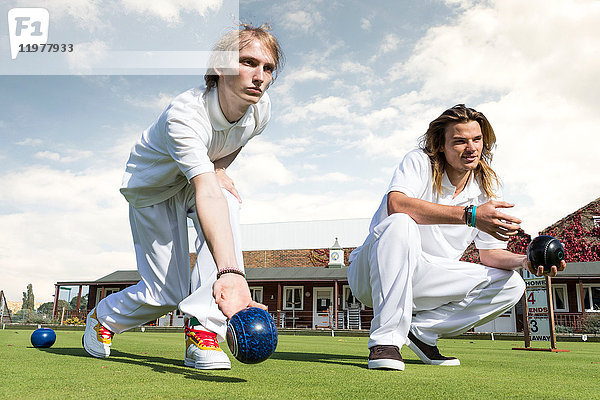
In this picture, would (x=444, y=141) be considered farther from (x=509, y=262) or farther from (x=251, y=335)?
(x=251, y=335)

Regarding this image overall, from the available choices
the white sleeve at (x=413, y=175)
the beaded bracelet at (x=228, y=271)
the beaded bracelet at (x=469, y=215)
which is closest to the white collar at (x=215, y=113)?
the white sleeve at (x=413, y=175)

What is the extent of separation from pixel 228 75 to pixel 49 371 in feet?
6.37

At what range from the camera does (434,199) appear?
3.78 meters

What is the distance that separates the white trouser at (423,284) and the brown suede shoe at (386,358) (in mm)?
184

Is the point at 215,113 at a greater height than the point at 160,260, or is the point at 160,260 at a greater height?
the point at 215,113

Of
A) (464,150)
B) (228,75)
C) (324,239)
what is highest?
(324,239)

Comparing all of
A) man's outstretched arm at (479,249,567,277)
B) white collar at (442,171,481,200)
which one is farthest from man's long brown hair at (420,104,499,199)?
man's outstretched arm at (479,249,567,277)

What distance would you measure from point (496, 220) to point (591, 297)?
26124mm

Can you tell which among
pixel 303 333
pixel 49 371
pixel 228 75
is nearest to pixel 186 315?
pixel 49 371

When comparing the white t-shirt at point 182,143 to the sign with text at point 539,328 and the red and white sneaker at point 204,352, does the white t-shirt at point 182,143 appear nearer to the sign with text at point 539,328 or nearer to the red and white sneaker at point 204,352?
the red and white sneaker at point 204,352

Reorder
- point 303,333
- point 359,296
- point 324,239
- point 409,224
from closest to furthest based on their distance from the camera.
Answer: point 409,224, point 359,296, point 303,333, point 324,239

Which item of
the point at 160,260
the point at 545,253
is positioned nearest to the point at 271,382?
the point at 160,260

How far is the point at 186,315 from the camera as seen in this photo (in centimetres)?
313

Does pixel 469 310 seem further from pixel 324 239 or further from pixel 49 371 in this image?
pixel 324 239
